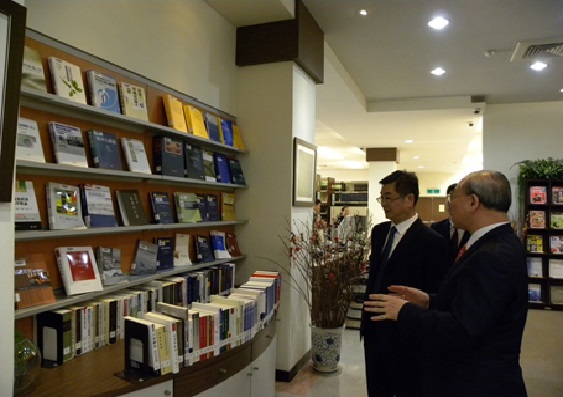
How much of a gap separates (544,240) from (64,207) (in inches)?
274

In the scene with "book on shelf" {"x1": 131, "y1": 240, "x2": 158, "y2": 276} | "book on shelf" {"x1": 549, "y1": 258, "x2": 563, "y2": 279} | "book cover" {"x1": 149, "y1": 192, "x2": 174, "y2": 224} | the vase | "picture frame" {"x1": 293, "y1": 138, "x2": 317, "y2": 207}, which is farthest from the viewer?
"book on shelf" {"x1": 549, "y1": 258, "x2": 563, "y2": 279}

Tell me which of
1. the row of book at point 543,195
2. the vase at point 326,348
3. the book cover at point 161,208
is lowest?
the vase at point 326,348

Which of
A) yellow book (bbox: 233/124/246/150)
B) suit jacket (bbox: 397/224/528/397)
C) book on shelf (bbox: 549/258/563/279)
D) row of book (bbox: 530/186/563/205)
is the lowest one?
book on shelf (bbox: 549/258/563/279)

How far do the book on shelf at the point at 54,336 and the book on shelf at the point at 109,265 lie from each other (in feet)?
1.20

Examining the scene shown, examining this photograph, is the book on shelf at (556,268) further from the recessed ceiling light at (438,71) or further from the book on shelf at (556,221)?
the recessed ceiling light at (438,71)

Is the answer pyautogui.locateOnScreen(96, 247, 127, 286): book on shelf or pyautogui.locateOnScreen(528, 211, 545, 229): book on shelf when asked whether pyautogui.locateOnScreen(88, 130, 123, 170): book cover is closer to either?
pyautogui.locateOnScreen(96, 247, 127, 286): book on shelf

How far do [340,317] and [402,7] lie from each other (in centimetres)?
268

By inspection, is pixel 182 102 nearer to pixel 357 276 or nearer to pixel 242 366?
pixel 242 366

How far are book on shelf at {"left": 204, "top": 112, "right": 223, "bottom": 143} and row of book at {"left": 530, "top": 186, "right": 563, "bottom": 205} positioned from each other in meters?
5.48

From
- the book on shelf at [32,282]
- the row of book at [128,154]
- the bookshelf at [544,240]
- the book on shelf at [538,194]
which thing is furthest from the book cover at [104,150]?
the book on shelf at [538,194]

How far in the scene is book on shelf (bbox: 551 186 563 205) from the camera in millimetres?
6906

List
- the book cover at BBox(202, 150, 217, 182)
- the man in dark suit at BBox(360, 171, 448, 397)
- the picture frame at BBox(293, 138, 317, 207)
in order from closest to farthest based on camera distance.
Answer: the man in dark suit at BBox(360, 171, 448, 397) → the book cover at BBox(202, 150, 217, 182) → the picture frame at BBox(293, 138, 317, 207)

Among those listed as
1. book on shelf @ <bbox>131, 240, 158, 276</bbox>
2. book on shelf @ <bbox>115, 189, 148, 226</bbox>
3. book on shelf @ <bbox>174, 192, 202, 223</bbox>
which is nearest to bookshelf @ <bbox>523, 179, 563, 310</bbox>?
book on shelf @ <bbox>174, 192, 202, 223</bbox>

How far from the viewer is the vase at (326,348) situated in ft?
13.0
